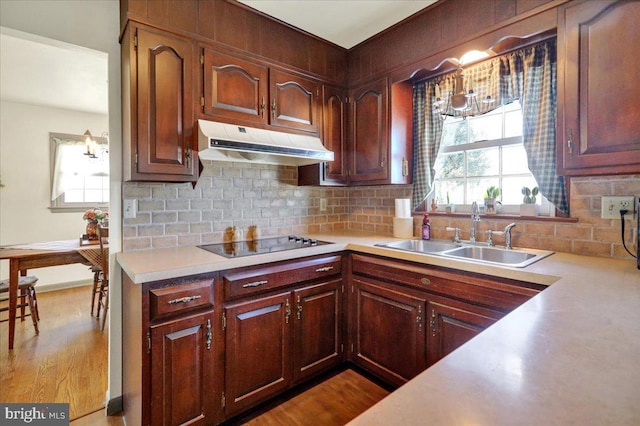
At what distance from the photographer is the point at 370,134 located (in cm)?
243

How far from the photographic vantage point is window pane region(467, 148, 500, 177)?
7.03ft

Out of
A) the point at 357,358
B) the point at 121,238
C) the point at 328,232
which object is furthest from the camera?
the point at 328,232

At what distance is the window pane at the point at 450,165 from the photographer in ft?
Result: 7.68

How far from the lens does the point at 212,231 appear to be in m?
2.14

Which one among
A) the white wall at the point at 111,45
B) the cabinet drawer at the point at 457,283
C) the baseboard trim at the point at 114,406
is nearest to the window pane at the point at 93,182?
the white wall at the point at 111,45

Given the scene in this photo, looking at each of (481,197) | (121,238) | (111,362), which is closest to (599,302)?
(481,197)

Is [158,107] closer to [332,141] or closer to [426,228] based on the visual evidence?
[332,141]

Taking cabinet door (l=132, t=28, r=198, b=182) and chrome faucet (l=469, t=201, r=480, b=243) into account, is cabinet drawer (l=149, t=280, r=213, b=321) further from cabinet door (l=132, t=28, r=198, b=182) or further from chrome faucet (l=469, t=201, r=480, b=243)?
chrome faucet (l=469, t=201, r=480, b=243)

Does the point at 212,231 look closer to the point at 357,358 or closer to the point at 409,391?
the point at 357,358

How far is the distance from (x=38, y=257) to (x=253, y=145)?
7.36 feet

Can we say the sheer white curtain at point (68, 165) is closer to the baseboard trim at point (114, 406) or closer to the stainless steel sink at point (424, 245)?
the baseboard trim at point (114, 406)

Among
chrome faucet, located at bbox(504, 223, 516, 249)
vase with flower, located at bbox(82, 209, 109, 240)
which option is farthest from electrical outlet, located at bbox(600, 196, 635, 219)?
vase with flower, located at bbox(82, 209, 109, 240)

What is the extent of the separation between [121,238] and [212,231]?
0.54 meters

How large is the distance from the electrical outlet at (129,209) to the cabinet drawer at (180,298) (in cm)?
67
